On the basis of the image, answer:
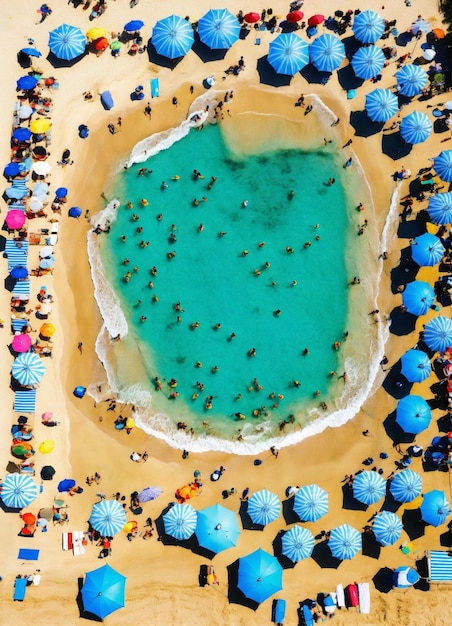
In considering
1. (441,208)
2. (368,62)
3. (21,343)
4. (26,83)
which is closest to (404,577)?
(441,208)

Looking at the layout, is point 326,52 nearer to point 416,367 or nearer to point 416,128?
point 416,128

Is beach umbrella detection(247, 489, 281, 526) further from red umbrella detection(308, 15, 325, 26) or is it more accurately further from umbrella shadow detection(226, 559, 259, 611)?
red umbrella detection(308, 15, 325, 26)

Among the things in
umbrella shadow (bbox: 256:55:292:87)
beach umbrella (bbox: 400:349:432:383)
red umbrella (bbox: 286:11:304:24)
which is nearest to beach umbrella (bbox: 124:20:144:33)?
umbrella shadow (bbox: 256:55:292:87)

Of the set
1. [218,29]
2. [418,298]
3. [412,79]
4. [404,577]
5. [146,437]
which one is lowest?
[404,577]

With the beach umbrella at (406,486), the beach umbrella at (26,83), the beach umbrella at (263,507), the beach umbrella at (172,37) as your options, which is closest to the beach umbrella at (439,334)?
the beach umbrella at (406,486)

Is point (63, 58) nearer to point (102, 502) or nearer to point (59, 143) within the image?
point (59, 143)

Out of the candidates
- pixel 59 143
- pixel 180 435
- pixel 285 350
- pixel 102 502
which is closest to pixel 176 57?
pixel 59 143
